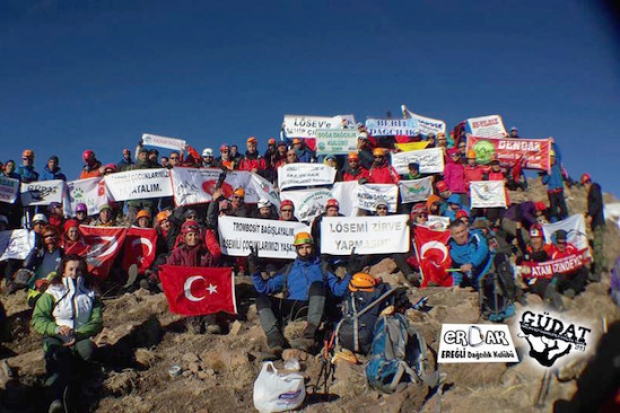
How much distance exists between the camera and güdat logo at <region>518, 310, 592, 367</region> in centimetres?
558

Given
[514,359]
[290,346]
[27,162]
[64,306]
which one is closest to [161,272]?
[64,306]

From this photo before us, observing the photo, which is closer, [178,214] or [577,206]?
[178,214]

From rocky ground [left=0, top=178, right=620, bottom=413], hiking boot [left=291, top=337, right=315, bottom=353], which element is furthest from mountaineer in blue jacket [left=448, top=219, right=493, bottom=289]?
hiking boot [left=291, top=337, right=315, bottom=353]

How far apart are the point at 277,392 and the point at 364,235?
225 inches

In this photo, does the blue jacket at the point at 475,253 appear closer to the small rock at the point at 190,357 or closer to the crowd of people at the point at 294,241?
the crowd of people at the point at 294,241

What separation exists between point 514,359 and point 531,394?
1.65 feet

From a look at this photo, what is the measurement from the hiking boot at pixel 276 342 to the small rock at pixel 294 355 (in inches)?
3.9

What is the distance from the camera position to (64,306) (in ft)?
22.4

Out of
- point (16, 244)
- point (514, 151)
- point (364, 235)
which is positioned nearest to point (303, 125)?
point (514, 151)

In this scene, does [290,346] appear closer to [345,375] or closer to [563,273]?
[345,375]

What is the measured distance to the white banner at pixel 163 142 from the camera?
54.7 feet

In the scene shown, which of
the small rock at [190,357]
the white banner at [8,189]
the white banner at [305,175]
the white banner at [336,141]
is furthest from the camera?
the white banner at [336,141]

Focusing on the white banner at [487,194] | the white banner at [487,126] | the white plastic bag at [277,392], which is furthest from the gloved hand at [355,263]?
the white banner at [487,126]

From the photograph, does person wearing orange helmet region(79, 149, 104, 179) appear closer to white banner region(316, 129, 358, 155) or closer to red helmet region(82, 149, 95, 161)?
red helmet region(82, 149, 95, 161)
